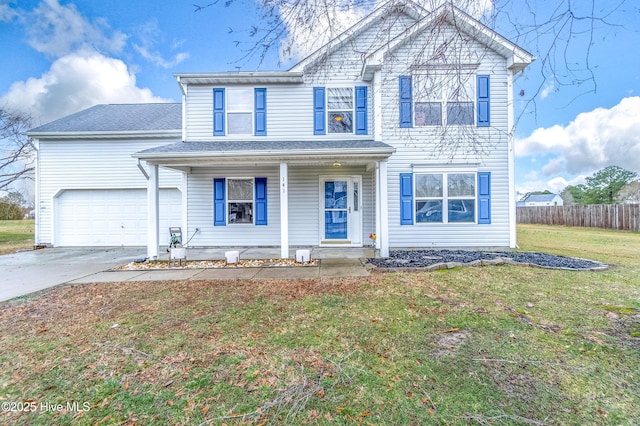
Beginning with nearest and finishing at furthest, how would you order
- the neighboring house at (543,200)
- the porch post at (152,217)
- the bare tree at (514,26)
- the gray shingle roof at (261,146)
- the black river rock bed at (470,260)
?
the bare tree at (514,26), the black river rock bed at (470,260), the porch post at (152,217), the gray shingle roof at (261,146), the neighboring house at (543,200)

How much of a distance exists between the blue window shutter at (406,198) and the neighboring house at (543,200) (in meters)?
63.6

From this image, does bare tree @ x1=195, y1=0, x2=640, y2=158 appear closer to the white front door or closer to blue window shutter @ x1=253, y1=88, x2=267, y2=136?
the white front door

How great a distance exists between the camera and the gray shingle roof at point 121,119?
433 inches

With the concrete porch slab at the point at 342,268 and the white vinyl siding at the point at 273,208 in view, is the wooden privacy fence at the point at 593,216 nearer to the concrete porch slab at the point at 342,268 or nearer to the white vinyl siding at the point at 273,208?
the white vinyl siding at the point at 273,208

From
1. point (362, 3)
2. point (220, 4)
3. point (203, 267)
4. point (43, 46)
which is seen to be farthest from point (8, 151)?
point (362, 3)

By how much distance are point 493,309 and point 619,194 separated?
39699mm

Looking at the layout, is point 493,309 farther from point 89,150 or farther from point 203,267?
point 89,150

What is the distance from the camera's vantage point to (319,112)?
9.68 m

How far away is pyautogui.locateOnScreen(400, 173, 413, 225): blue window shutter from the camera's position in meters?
8.96

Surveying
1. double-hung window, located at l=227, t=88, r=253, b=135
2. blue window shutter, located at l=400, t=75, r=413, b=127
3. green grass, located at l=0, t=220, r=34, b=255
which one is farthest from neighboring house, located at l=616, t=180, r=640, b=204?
green grass, located at l=0, t=220, r=34, b=255

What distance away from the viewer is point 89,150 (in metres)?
10.9

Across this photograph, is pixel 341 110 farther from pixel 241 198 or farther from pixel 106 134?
pixel 106 134

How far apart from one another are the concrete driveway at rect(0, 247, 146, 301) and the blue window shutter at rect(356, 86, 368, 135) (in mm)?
7984

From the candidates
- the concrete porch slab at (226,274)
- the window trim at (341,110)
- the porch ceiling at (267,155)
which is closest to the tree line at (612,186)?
the window trim at (341,110)
